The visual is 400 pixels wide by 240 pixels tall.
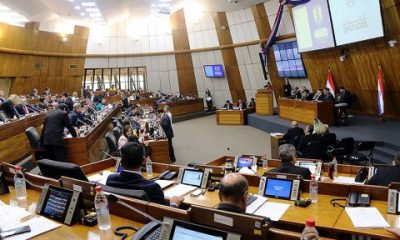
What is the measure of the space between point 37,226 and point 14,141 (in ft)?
17.3

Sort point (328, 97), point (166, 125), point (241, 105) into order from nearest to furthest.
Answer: point (166, 125), point (328, 97), point (241, 105)

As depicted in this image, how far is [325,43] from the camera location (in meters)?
10.4

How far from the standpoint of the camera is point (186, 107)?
17781 millimetres

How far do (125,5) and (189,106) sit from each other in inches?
229

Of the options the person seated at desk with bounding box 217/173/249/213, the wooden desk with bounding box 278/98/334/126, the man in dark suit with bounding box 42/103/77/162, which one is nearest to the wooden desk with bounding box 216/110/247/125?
the wooden desk with bounding box 278/98/334/126

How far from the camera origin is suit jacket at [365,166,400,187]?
3.39 meters

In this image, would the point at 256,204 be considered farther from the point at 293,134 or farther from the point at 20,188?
the point at 293,134

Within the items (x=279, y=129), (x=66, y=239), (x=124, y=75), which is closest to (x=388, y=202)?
(x=66, y=239)

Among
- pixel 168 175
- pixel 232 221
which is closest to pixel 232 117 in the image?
pixel 168 175

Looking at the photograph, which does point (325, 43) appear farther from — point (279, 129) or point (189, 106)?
point (189, 106)

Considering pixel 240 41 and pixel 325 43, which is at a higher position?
pixel 240 41

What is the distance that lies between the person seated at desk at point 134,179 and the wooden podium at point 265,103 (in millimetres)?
11003

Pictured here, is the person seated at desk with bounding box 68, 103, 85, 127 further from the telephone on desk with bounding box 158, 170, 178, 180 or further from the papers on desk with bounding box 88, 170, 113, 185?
the telephone on desk with bounding box 158, 170, 178, 180

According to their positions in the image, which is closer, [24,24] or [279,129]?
[279,129]
